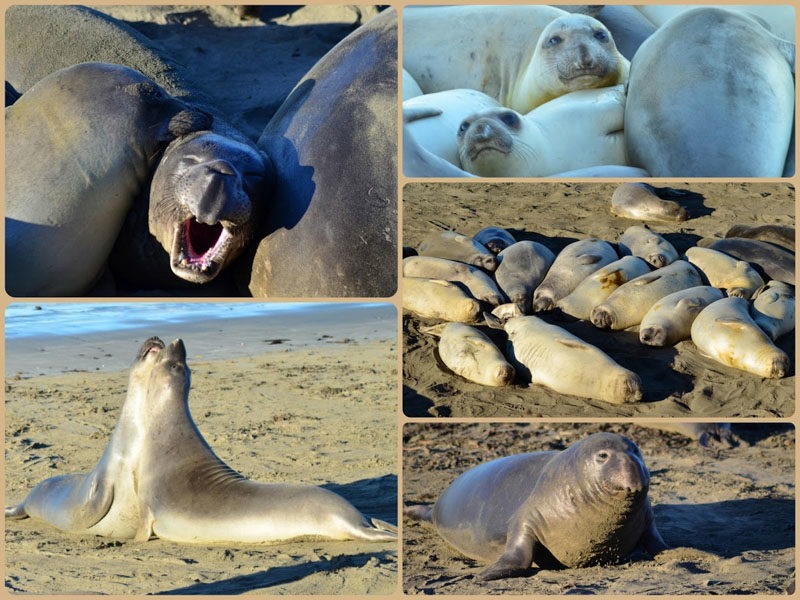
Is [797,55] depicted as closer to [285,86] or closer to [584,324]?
[584,324]

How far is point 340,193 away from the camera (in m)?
3.68

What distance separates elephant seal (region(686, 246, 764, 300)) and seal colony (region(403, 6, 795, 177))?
434mm

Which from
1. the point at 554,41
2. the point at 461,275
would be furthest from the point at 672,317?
the point at 554,41

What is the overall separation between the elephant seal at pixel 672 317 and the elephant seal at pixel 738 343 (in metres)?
0.05

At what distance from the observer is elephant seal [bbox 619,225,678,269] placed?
4492 millimetres

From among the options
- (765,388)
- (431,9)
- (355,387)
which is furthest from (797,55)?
(355,387)

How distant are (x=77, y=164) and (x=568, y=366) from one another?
2.02 meters

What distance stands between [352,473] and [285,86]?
2666 millimetres

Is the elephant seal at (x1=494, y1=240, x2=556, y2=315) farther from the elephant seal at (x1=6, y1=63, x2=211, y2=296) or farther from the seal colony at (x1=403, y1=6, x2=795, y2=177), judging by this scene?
the elephant seal at (x1=6, y1=63, x2=211, y2=296)

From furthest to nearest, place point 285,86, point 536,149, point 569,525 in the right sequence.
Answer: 1. point 285,86
2. point 536,149
3. point 569,525

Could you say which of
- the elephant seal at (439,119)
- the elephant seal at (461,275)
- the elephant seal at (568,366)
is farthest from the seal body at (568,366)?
the elephant seal at (439,119)

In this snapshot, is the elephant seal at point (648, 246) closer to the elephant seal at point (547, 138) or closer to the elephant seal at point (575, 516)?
the elephant seal at point (547, 138)

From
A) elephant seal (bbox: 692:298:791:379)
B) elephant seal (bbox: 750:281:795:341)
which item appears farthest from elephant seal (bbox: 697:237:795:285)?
elephant seal (bbox: 692:298:791:379)

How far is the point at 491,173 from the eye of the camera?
4.52 metres
